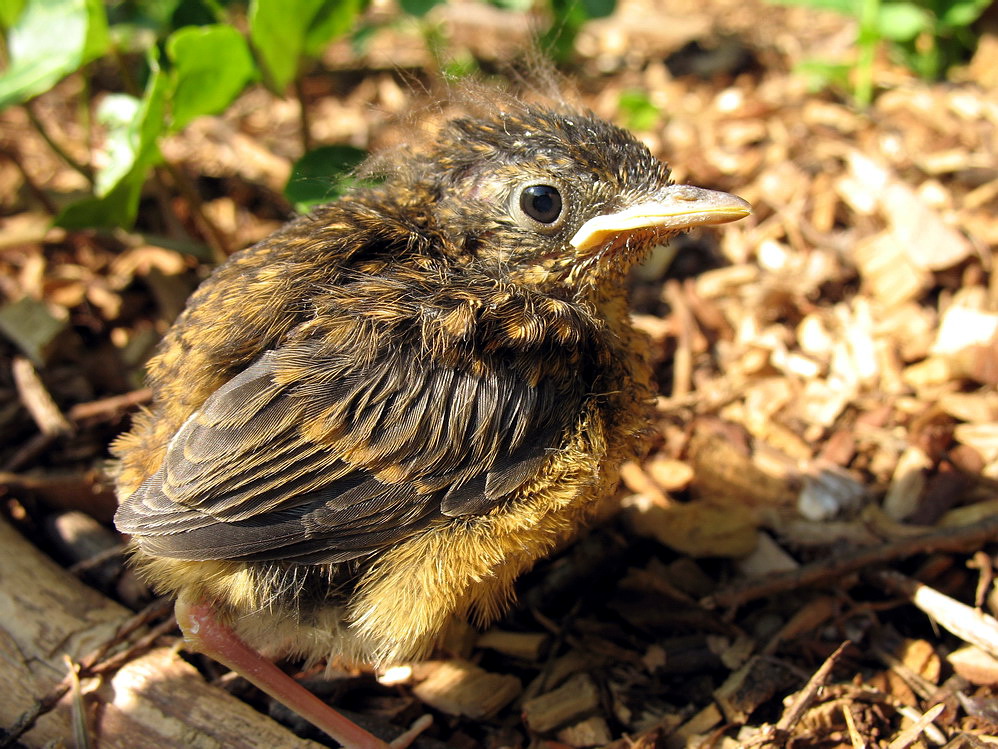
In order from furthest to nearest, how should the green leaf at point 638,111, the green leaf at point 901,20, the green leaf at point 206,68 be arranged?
the green leaf at point 638,111, the green leaf at point 901,20, the green leaf at point 206,68

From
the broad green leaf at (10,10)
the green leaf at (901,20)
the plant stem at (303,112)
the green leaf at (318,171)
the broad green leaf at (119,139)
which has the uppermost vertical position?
the broad green leaf at (10,10)

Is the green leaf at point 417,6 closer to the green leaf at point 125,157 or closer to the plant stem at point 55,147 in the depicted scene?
the green leaf at point 125,157

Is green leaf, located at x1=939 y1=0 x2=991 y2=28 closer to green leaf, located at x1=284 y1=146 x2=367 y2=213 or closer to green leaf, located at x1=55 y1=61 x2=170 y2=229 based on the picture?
green leaf, located at x1=284 y1=146 x2=367 y2=213

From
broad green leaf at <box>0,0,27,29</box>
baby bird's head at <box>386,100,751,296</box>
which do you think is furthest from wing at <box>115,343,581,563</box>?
broad green leaf at <box>0,0,27,29</box>

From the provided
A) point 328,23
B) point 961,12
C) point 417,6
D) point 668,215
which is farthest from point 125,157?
point 961,12

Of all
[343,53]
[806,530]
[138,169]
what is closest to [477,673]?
[806,530]

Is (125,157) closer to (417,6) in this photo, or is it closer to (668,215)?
(417,6)

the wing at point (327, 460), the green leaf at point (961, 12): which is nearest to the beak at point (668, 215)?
the wing at point (327, 460)
